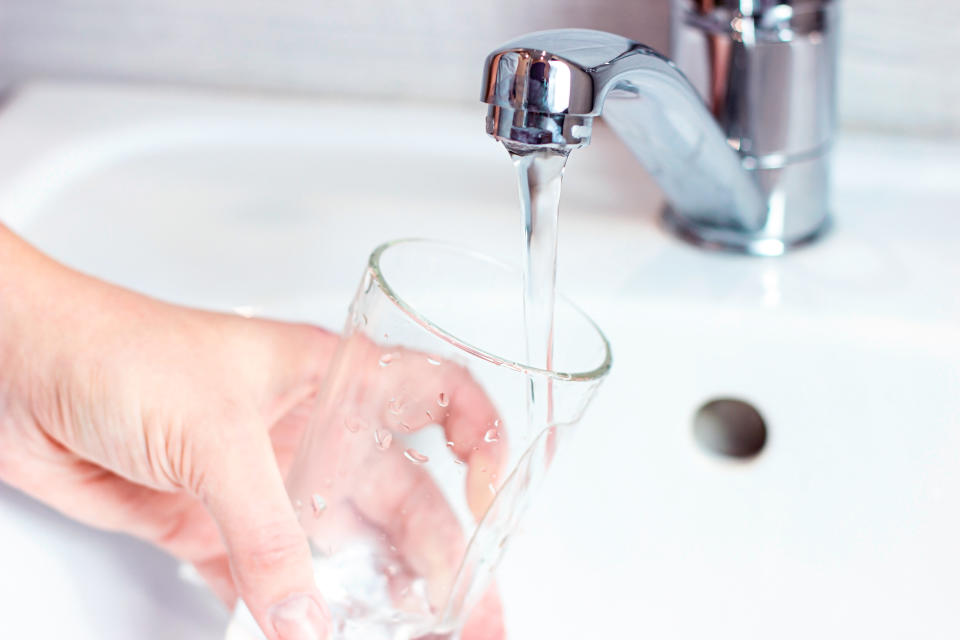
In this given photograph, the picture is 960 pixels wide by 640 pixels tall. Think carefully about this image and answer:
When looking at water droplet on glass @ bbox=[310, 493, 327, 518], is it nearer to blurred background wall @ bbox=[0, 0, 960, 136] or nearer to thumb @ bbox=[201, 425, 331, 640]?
thumb @ bbox=[201, 425, 331, 640]

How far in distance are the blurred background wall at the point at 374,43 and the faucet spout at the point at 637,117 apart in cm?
11

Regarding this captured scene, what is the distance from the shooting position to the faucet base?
1.47 ft

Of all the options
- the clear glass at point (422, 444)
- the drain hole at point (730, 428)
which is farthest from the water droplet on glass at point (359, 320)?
the drain hole at point (730, 428)

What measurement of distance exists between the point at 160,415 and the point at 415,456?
99 millimetres

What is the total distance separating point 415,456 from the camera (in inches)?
11.2

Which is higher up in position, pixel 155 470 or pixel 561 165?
pixel 561 165

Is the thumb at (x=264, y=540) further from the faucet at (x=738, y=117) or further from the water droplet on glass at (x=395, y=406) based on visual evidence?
the faucet at (x=738, y=117)

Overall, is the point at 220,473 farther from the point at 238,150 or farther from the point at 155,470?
the point at 238,150

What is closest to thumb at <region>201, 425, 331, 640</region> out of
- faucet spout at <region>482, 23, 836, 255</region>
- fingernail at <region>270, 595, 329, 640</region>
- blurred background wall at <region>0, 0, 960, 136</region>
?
fingernail at <region>270, 595, 329, 640</region>

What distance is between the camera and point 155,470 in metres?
0.35

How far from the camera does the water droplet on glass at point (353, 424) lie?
30 centimetres

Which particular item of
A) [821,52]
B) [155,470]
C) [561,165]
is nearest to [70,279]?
[155,470]

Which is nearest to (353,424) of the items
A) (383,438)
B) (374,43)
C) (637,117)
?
(383,438)

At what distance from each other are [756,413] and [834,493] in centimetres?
4
